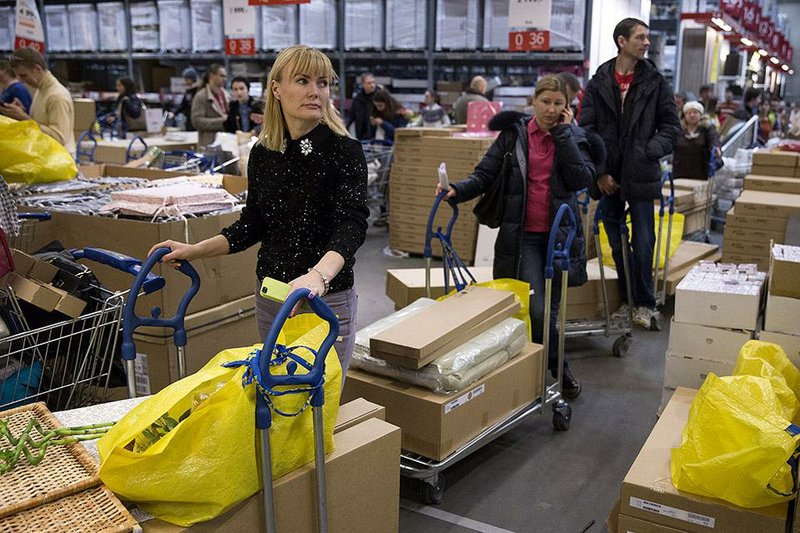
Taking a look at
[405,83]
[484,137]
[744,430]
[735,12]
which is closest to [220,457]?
[744,430]

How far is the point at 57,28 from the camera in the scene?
11.9 metres

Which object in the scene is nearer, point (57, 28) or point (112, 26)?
point (112, 26)

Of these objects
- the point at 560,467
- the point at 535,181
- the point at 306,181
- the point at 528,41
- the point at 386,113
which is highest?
the point at 528,41

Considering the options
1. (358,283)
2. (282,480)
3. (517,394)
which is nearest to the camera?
(282,480)

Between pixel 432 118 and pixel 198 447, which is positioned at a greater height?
pixel 432 118

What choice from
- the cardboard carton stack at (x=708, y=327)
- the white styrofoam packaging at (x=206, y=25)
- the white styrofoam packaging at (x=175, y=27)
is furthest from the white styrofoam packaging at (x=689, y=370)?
the white styrofoam packaging at (x=175, y=27)

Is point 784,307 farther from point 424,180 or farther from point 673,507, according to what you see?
point 424,180

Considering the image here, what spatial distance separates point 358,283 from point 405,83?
504 cm

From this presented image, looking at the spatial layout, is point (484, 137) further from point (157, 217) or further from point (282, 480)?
point (282, 480)

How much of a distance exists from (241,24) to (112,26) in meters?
3.79

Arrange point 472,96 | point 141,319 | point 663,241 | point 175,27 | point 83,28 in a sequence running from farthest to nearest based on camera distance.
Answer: point 83,28
point 175,27
point 472,96
point 663,241
point 141,319

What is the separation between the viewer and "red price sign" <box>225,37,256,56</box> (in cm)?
898

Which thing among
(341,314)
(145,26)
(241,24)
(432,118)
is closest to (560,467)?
(341,314)

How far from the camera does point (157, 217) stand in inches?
121
